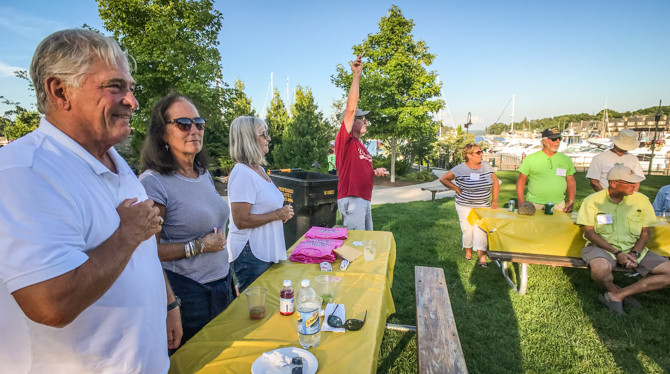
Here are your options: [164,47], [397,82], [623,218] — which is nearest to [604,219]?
[623,218]

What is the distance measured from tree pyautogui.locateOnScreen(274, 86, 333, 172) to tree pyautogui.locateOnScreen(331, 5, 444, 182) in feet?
7.98

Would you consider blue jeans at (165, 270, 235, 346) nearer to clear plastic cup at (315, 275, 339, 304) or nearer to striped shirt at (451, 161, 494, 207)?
clear plastic cup at (315, 275, 339, 304)

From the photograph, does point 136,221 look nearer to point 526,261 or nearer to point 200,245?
point 200,245

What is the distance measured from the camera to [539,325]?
3.41 m

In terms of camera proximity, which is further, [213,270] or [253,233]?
[253,233]

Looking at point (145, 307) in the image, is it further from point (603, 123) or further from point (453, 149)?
point (603, 123)

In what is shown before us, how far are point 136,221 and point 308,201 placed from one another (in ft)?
12.7

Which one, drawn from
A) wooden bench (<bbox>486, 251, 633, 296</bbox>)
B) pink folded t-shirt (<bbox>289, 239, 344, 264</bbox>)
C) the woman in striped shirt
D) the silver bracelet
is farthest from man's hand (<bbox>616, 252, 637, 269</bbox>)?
the silver bracelet

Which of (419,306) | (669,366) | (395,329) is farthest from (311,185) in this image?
(669,366)

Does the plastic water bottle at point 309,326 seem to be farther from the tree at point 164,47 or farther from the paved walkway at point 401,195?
the tree at point 164,47

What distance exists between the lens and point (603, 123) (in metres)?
66.7

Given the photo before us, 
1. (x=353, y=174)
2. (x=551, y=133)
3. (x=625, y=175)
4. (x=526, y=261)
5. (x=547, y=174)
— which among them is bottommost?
(x=526, y=261)

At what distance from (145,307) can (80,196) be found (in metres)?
0.44

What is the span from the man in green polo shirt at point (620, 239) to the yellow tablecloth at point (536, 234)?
1.02 ft
